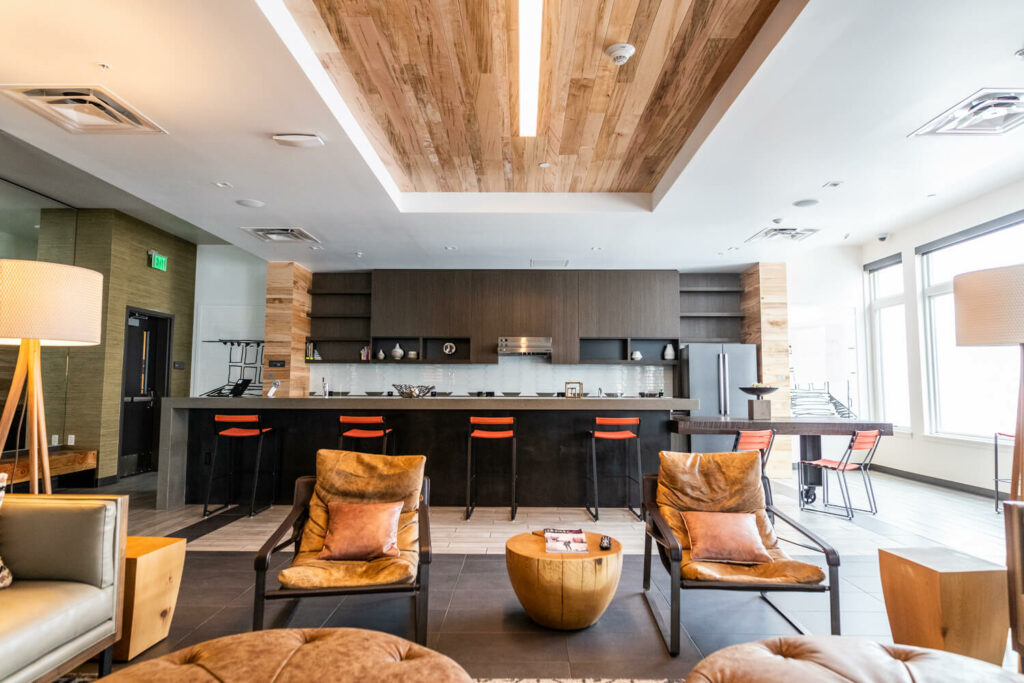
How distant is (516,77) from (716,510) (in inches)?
113

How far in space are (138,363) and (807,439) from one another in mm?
8166

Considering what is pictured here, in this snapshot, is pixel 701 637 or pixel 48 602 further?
pixel 701 637

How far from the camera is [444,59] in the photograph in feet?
10.8

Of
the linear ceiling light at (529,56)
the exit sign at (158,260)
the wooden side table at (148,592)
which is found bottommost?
the wooden side table at (148,592)

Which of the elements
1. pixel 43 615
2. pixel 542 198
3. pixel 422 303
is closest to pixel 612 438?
pixel 542 198

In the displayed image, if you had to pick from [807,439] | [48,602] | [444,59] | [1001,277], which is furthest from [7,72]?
[807,439]

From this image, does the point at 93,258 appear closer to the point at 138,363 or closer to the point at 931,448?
the point at 138,363

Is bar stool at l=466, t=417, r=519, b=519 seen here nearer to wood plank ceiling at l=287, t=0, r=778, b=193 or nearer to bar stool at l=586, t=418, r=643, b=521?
bar stool at l=586, t=418, r=643, b=521

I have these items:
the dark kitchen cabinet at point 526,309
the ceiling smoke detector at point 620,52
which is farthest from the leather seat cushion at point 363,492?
the dark kitchen cabinet at point 526,309

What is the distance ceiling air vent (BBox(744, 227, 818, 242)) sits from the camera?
586 centimetres

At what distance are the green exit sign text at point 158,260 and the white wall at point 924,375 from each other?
31.9 feet

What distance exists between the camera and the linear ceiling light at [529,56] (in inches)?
94.3

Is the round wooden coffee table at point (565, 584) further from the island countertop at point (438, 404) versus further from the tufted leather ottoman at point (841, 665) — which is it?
the island countertop at point (438, 404)

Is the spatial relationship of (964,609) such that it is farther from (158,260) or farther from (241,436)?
(158,260)
